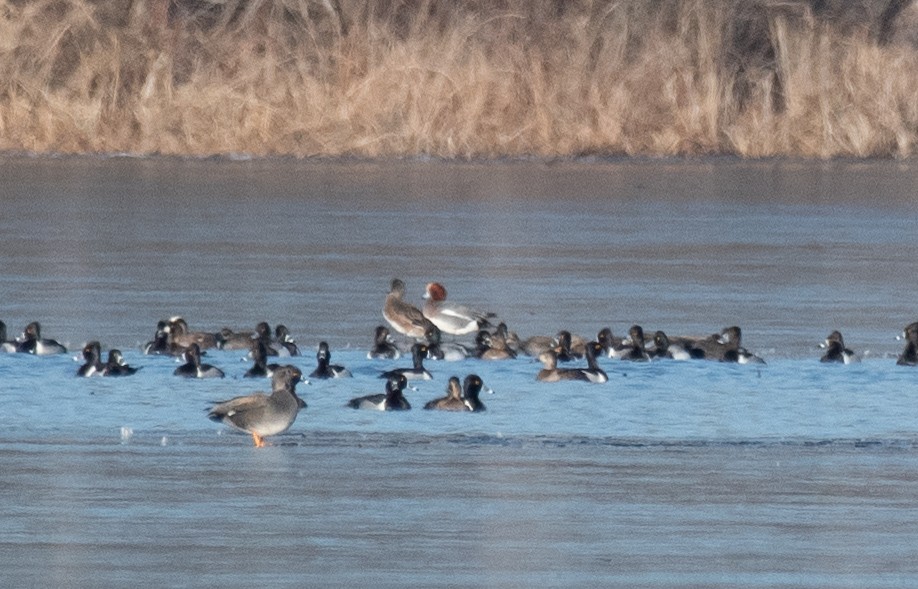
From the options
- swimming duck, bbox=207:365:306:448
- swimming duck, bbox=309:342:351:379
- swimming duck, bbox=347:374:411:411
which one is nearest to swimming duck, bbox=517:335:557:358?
swimming duck, bbox=309:342:351:379

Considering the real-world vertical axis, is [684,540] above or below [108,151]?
below

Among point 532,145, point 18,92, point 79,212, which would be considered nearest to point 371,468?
point 79,212

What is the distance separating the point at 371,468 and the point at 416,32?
21.6 metres

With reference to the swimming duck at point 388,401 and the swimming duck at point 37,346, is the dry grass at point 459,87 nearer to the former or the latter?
the swimming duck at point 37,346

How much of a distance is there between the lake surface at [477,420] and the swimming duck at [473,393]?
187 millimetres

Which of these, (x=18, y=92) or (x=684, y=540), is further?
(x=18, y=92)

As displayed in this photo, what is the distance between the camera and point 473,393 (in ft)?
30.3

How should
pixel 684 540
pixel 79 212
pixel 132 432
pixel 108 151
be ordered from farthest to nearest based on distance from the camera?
pixel 108 151 < pixel 79 212 < pixel 132 432 < pixel 684 540

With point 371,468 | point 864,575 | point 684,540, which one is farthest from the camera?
point 371,468

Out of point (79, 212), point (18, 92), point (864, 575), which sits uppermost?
point (18, 92)

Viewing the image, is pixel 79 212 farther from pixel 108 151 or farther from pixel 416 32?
pixel 416 32

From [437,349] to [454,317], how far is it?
952 mm

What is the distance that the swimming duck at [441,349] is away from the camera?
11.1 metres

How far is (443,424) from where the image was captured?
29.5 feet
